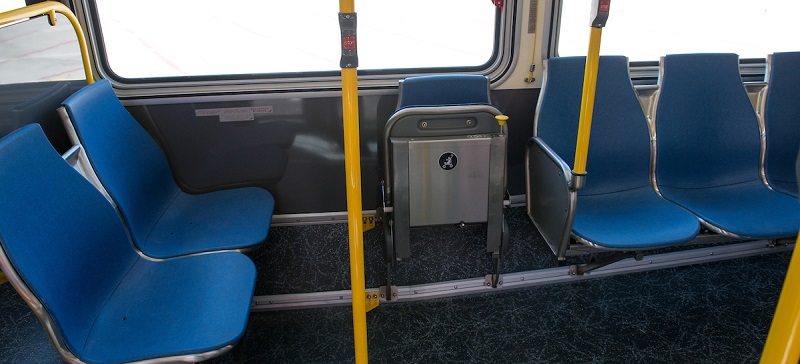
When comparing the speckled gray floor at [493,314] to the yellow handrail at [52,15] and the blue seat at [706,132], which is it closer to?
the blue seat at [706,132]

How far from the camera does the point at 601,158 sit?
2.70 m

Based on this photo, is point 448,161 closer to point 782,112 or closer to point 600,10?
point 600,10

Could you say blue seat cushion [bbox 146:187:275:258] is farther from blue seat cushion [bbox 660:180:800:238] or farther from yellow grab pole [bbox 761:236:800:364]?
blue seat cushion [bbox 660:180:800:238]

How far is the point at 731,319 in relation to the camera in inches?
96.3

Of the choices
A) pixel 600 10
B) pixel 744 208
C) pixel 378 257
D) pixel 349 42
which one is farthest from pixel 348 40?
pixel 744 208

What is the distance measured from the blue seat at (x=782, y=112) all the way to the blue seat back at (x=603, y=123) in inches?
30.1

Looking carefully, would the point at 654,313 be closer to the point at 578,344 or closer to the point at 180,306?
the point at 578,344

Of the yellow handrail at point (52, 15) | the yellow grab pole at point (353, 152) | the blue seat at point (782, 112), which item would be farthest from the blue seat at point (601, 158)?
the yellow handrail at point (52, 15)

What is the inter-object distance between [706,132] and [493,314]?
1544 millimetres

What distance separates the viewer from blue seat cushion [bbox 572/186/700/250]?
221cm

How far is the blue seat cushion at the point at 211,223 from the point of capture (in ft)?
7.14

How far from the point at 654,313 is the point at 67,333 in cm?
243

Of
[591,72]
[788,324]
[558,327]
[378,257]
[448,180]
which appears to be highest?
[591,72]

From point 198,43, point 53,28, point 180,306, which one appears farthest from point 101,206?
point 198,43
